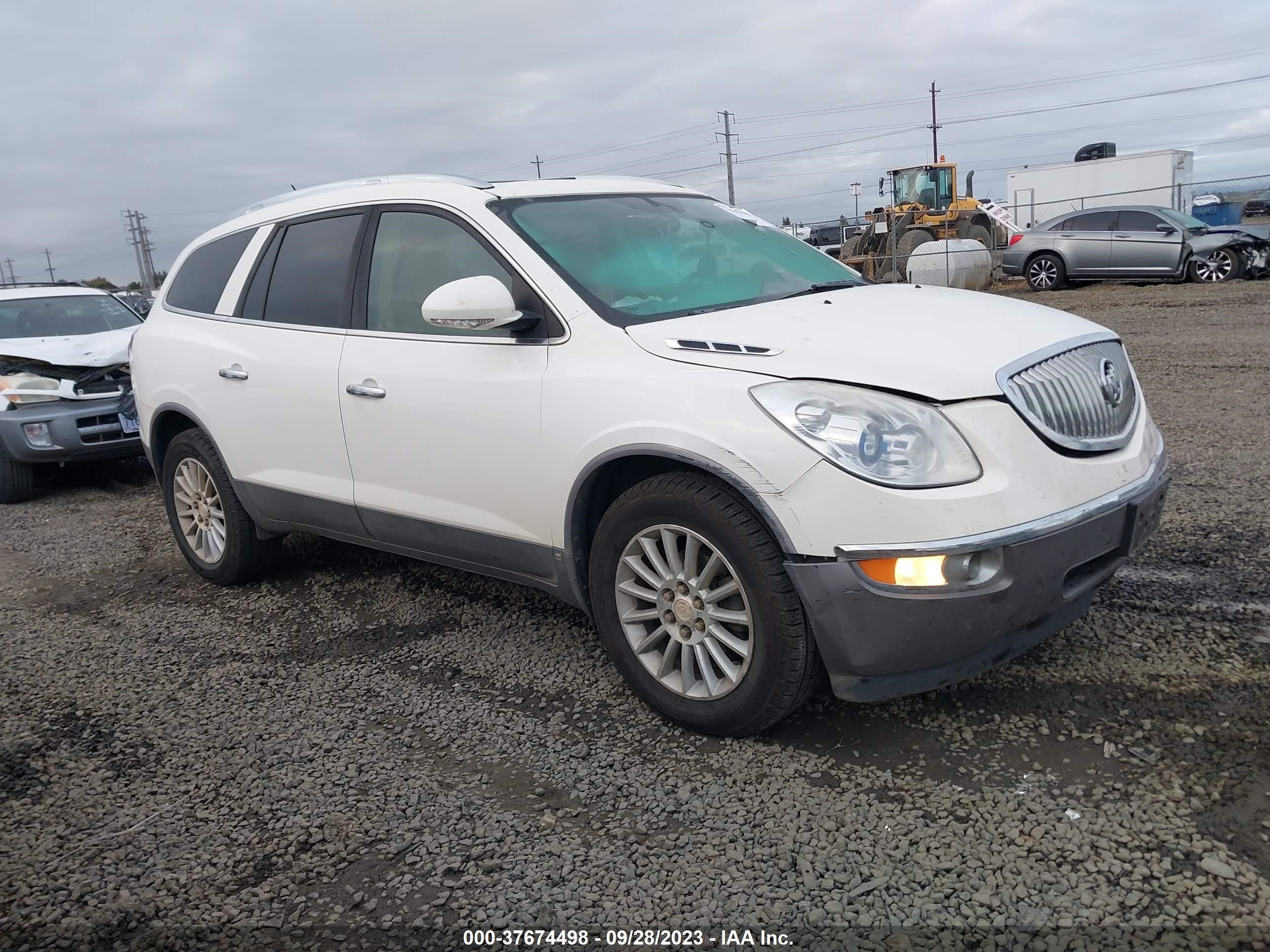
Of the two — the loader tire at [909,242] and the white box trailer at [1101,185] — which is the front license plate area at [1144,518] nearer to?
the loader tire at [909,242]

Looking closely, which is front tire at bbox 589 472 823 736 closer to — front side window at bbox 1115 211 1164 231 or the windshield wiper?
the windshield wiper

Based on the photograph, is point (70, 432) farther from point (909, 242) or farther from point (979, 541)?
point (909, 242)

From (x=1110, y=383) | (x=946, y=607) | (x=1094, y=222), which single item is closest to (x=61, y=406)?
(x=946, y=607)

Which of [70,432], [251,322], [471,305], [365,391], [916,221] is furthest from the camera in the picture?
[916,221]

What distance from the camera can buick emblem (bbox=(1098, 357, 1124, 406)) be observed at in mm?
3115

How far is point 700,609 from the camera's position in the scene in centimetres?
302

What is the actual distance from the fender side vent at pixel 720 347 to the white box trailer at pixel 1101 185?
25431mm

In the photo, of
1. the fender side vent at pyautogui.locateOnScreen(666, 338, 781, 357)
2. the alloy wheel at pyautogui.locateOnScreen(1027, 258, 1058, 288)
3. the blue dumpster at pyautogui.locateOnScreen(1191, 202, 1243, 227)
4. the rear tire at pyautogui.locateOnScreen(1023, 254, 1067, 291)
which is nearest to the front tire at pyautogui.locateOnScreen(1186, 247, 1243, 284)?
the rear tire at pyautogui.locateOnScreen(1023, 254, 1067, 291)

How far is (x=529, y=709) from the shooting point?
349cm

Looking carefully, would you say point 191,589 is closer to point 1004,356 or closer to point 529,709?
point 529,709

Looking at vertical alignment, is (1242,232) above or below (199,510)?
above

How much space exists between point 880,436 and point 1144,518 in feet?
3.24

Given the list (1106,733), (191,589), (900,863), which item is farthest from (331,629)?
(1106,733)

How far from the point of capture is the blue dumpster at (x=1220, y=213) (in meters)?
33.8
